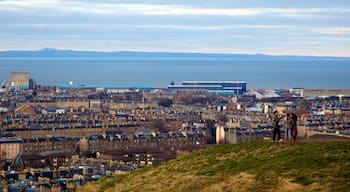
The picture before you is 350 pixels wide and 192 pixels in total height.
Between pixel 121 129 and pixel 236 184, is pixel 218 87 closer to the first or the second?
pixel 121 129

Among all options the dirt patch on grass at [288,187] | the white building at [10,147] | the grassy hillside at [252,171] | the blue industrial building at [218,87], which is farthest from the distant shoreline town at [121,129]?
the blue industrial building at [218,87]

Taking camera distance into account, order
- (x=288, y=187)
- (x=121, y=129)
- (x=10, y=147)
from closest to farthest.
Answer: (x=288, y=187) → (x=10, y=147) → (x=121, y=129)

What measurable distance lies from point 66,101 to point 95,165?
54667 mm

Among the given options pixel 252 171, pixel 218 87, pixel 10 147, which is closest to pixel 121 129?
pixel 10 147

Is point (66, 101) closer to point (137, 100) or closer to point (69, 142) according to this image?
point (137, 100)

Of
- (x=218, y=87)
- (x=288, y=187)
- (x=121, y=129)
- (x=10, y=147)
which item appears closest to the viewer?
(x=288, y=187)

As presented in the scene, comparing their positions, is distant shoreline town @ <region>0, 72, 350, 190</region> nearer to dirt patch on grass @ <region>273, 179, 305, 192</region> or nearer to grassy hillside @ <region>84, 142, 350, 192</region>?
grassy hillside @ <region>84, 142, 350, 192</region>

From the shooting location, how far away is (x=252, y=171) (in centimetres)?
1316

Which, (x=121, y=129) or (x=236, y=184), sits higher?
(x=121, y=129)

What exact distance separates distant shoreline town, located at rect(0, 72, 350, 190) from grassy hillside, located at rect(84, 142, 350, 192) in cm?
389

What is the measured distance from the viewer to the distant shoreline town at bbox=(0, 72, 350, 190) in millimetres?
34562

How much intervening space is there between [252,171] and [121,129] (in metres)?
46.6

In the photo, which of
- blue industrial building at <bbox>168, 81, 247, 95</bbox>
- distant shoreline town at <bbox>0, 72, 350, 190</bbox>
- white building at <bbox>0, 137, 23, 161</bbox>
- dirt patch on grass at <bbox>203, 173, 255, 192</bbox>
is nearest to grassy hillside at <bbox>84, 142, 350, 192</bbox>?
dirt patch on grass at <bbox>203, 173, 255, 192</bbox>

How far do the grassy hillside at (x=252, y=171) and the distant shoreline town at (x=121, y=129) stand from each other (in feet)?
12.8
